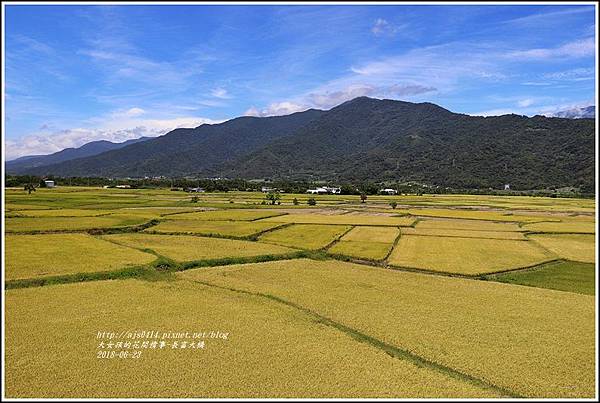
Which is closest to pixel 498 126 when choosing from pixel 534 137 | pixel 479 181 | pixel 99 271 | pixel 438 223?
pixel 534 137

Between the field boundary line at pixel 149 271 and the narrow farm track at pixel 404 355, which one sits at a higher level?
the field boundary line at pixel 149 271

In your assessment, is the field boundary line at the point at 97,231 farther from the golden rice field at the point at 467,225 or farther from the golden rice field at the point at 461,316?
the golden rice field at the point at 467,225

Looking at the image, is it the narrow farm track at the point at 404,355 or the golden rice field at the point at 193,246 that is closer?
the narrow farm track at the point at 404,355

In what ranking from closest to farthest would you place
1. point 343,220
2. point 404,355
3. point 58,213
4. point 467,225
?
point 404,355 → point 467,225 → point 58,213 → point 343,220

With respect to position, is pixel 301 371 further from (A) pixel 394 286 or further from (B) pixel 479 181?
(B) pixel 479 181

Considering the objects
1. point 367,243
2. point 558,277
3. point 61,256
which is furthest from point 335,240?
point 61,256

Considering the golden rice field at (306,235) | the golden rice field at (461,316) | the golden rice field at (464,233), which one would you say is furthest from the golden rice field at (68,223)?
the golden rice field at (464,233)

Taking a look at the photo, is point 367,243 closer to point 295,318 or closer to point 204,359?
point 295,318

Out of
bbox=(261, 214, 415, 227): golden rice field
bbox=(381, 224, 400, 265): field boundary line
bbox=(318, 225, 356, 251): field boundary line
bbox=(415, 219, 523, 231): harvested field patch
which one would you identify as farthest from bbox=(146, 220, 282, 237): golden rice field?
bbox=(415, 219, 523, 231): harvested field patch
